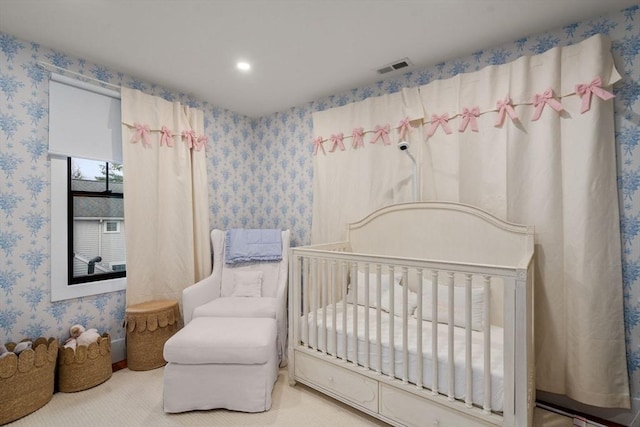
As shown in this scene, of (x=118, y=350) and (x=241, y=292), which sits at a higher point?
(x=241, y=292)

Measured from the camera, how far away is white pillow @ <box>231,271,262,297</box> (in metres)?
2.72

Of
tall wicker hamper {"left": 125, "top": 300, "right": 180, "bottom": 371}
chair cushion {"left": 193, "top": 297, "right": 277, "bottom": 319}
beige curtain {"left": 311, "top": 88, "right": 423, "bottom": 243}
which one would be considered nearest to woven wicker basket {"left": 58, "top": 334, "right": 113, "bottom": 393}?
tall wicker hamper {"left": 125, "top": 300, "right": 180, "bottom": 371}

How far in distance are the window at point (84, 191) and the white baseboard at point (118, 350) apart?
44 centimetres

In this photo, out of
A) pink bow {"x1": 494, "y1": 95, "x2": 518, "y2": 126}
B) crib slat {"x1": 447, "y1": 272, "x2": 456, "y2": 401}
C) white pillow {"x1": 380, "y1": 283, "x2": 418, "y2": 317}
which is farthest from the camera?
white pillow {"x1": 380, "y1": 283, "x2": 418, "y2": 317}

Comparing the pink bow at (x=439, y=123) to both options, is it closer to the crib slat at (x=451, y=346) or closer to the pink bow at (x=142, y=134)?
the crib slat at (x=451, y=346)

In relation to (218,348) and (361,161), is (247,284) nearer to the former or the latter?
(218,348)

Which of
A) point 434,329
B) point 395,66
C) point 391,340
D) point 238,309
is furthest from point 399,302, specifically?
point 395,66

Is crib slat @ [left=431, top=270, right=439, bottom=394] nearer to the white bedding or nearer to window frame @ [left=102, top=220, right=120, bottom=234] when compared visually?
the white bedding

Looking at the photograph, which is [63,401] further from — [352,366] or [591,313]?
[591,313]

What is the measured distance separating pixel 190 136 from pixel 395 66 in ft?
6.30

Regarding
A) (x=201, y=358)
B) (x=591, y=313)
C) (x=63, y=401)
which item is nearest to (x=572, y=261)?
(x=591, y=313)

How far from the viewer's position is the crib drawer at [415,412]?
4.85 feet

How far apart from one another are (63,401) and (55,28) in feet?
7.86

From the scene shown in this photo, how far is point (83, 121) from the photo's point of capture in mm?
2342
